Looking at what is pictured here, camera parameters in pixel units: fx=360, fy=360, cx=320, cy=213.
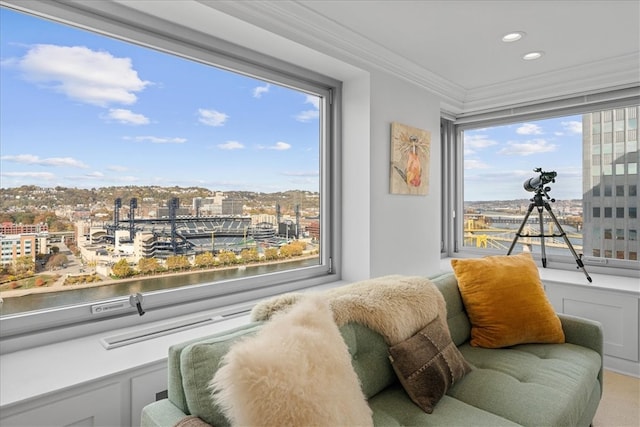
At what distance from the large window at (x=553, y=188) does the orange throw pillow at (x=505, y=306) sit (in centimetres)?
144

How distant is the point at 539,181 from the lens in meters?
3.36

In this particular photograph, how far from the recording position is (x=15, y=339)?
152 centimetres

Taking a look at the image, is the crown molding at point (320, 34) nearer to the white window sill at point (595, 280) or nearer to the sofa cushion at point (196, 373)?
the sofa cushion at point (196, 373)

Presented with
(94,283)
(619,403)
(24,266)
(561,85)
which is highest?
(561,85)

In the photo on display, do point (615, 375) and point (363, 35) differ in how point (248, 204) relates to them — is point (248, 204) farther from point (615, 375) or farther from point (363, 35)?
point (615, 375)

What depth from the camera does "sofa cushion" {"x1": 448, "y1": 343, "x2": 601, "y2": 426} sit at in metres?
1.44

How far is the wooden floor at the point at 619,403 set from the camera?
2.14 meters

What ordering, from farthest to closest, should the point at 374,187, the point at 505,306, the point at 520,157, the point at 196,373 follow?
the point at 520,157 < the point at 374,187 < the point at 505,306 < the point at 196,373

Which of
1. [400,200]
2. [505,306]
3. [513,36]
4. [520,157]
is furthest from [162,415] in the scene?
[520,157]

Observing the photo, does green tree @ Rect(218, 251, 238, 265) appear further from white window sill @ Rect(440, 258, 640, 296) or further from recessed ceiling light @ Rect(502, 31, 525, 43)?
→ white window sill @ Rect(440, 258, 640, 296)

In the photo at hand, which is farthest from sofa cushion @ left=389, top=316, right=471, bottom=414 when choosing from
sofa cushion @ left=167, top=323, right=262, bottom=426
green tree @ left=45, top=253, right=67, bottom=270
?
green tree @ left=45, top=253, right=67, bottom=270

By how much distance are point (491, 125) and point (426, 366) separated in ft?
10.7

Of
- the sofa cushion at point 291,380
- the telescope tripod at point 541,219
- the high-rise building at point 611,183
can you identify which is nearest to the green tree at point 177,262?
the sofa cushion at point 291,380

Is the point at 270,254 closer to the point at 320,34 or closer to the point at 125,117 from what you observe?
the point at 125,117
